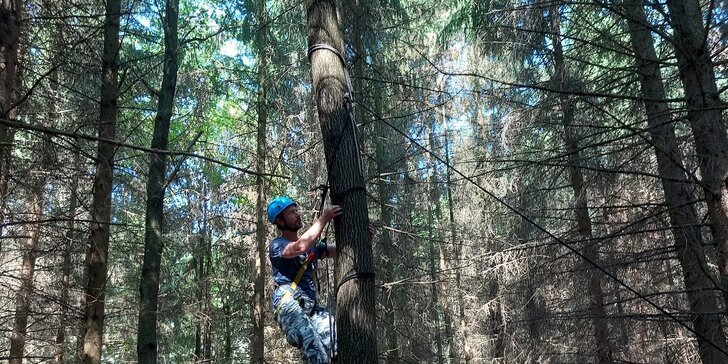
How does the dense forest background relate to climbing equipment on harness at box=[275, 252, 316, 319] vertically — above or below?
above

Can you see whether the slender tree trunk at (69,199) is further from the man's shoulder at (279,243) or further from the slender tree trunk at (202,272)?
the slender tree trunk at (202,272)

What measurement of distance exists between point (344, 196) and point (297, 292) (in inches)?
44.1

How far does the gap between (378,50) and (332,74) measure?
→ 21.6ft

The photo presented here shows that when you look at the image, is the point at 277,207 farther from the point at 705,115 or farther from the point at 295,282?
the point at 705,115

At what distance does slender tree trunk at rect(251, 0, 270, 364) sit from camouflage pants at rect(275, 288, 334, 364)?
6201mm

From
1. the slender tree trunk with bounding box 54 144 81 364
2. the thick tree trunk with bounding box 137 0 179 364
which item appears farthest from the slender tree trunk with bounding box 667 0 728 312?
the thick tree trunk with bounding box 137 0 179 364

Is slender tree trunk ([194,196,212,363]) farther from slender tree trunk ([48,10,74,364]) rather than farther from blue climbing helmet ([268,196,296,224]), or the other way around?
blue climbing helmet ([268,196,296,224])

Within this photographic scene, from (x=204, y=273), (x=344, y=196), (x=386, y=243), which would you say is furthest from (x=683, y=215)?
(x=204, y=273)

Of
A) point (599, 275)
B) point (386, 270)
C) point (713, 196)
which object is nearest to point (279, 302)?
point (713, 196)

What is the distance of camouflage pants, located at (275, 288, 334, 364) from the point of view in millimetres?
4035

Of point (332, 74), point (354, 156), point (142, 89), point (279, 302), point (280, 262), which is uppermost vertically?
point (142, 89)

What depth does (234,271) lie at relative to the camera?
1347cm

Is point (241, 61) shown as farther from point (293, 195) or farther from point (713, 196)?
point (713, 196)

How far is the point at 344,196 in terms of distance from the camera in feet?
11.6
